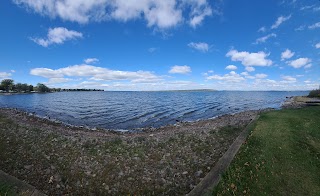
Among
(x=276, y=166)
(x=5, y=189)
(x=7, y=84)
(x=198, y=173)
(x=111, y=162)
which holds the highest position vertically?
(x=7, y=84)

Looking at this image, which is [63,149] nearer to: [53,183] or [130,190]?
[53,183]

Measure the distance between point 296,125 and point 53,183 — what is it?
22976 mm

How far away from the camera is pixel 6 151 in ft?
50.6

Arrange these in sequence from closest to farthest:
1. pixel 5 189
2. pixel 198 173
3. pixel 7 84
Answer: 1. pixel 5 189
2. pixel 198 173
3. pixel 7 84

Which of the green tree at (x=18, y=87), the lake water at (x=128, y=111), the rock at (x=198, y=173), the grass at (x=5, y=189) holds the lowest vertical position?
the lake water at (x=128, y=111)

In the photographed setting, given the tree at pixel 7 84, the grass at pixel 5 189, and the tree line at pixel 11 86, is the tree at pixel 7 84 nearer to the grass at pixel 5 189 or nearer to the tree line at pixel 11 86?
the tree line at pixel 11 86

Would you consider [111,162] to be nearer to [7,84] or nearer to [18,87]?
[7,84]

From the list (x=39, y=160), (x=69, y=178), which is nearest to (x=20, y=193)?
(x=69, y=178)

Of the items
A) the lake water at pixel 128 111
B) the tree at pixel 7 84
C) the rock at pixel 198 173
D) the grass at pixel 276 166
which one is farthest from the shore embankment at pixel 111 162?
the tree at pixel 7 84

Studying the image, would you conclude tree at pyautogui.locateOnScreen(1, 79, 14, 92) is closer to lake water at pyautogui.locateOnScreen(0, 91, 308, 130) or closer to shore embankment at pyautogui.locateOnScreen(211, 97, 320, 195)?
lake water at pyautogui.locateOnScreen(0, 91, 308, 130)

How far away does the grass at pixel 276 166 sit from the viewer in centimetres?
1016

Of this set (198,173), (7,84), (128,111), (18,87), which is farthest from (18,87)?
(198,173)

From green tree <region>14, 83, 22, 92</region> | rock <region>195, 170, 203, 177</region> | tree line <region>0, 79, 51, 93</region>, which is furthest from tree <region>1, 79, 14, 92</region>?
rock <region>195, 170, 203, 177</region>

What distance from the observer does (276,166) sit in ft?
40.3
